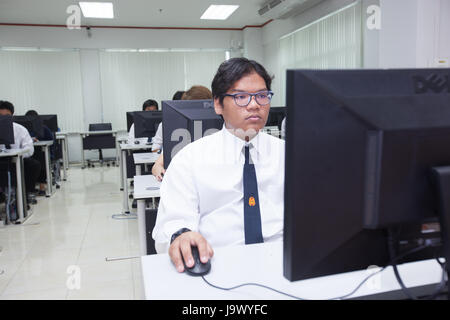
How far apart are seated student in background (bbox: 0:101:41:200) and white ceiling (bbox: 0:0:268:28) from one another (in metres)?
2.48

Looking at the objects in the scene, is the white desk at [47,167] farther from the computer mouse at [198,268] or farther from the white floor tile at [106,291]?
the computer mouse at [198,268]

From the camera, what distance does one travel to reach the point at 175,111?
6.86ft

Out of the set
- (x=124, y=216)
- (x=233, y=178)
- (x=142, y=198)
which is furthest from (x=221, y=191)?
(x=124, y=216)

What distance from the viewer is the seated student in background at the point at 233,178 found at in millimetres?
1304

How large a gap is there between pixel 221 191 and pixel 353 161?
0.72m

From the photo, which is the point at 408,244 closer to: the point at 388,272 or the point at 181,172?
the point at 388,272

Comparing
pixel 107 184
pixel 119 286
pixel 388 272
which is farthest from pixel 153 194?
pixel 107 184

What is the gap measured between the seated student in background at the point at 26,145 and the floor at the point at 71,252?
32 cm

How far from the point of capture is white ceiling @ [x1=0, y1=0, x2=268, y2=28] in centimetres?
679

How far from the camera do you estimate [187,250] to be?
0.98 meters

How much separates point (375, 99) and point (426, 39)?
130 inches

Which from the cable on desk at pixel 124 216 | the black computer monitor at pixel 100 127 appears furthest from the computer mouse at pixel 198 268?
the black computer monitor at pixel 100 127

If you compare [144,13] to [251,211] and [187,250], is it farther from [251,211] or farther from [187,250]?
[187,250]
